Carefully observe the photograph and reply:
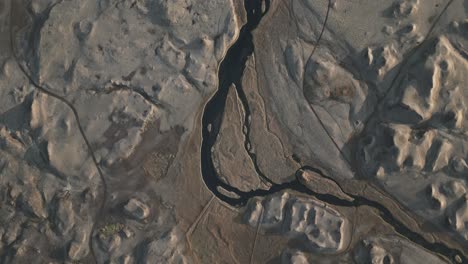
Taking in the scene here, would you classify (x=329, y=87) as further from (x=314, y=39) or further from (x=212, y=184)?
(x=212, y=184)

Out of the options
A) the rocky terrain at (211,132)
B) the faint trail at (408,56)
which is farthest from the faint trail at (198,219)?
the faint trail at (408,56)

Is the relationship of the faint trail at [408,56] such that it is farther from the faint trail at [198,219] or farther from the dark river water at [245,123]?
the faint trail at [198,219]

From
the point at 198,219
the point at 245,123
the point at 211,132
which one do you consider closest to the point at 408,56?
the point at 245,123

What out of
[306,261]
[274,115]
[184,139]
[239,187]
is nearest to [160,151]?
[184,139]

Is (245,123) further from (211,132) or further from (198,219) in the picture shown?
(198,219)

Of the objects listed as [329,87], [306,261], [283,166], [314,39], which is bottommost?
[306,261]
